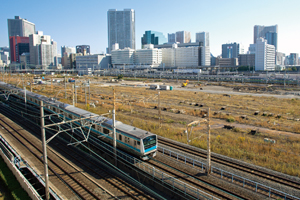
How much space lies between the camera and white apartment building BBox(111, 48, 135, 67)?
181 metres

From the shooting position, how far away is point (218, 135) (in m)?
23.5

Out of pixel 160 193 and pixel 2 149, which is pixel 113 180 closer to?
pixel 160 193

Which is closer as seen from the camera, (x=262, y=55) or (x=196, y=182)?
(x=196, y=182)

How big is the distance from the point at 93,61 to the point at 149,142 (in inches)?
6953

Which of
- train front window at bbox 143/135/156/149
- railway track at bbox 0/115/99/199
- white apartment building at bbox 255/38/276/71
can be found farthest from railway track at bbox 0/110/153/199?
white apartment building at bbox 255/38/276/71

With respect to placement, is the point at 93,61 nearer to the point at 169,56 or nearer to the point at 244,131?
the point at 169,56

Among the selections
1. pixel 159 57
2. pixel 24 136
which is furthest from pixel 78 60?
pixel 24 136

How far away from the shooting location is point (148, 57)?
177000 millimetres

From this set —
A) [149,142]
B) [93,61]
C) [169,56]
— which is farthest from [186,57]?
[149,142]

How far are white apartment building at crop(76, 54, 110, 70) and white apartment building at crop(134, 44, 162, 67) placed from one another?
25972 millimetres

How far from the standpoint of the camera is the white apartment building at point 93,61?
18262 cm

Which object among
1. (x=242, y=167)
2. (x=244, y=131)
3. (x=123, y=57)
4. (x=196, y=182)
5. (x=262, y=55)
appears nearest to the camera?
(x=196, y=182)

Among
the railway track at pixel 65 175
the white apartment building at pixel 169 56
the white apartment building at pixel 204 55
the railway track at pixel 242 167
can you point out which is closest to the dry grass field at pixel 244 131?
the railway track at pixel 242 167

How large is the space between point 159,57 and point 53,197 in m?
176
